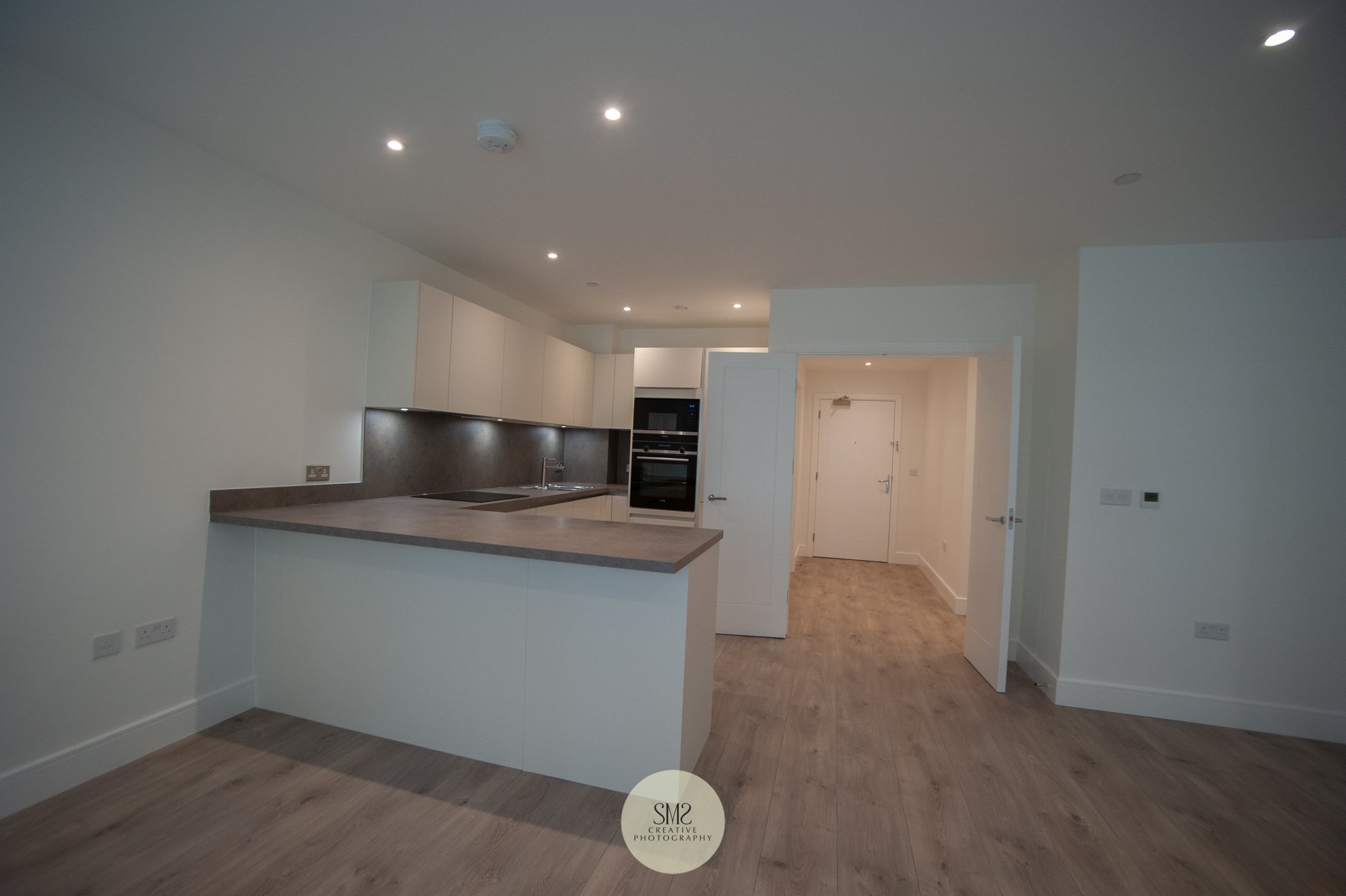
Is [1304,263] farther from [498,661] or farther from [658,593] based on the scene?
[498,661]

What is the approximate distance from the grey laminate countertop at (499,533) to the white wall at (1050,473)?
2.28 metres

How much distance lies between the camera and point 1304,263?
2.89m

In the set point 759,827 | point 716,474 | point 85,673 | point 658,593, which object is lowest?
point 759,827

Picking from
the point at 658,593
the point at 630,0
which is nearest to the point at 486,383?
the point at 658,593

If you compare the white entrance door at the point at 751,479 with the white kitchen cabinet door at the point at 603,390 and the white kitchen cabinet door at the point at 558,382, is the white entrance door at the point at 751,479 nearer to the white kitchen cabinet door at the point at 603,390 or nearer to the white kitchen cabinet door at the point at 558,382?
the white kitchen cabinet door at the point at 558,382

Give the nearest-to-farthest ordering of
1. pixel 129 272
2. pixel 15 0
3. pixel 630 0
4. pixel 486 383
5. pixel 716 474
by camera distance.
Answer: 1. pixel 630 0
2. pixel 15 0
3. pixel 129 272
4. pixel 486 383
5. pixel 716 474

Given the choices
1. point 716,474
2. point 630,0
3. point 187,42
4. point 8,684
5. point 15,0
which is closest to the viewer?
point 630,0

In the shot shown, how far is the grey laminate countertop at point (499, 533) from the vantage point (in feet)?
6.25

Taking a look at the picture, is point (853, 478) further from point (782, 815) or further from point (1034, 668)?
point (782, 815)

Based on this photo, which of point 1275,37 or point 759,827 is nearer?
point 1275,37

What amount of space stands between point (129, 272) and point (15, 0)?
859mm

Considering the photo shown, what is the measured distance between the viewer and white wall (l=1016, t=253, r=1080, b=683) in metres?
3.22

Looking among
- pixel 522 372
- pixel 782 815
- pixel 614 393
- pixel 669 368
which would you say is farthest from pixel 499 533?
pixel 614 393

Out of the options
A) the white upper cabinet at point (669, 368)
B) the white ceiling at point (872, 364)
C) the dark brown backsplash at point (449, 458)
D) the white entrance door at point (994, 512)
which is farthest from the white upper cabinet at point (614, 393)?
the white entrance door at point (994, 512)
